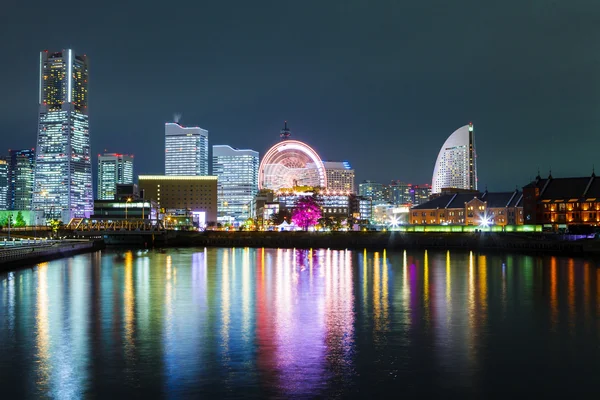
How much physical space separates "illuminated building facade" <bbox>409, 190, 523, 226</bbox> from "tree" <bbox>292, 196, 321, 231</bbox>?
2935 cm

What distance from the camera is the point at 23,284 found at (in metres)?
50.8

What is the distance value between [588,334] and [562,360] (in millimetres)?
5878

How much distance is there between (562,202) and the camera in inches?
4820

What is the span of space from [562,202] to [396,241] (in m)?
34.4

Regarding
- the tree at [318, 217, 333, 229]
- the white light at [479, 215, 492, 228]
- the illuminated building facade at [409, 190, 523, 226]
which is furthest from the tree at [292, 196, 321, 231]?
the white light at [479, 215, 492, 228]

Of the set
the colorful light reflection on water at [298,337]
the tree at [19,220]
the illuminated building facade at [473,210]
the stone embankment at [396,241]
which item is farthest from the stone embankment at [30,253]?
the tree at [19,220]

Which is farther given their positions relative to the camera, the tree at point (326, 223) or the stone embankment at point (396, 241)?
the tree at point (326, 223)

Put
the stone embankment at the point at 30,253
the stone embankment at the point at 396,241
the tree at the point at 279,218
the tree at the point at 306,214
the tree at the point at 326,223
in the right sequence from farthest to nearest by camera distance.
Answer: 1. the tree at the point at 279,218
2. the tree at the point at 326,223
3. the tree at the point at 306,214
4. the stone embankment at the point at 396,241
5. the stone embankment at the point at 30,253

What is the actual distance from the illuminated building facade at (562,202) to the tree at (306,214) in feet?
191

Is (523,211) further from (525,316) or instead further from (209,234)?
(525,316)

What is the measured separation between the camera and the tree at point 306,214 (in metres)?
169

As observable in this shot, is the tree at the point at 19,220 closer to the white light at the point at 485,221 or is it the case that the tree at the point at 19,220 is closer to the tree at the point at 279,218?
the tree at the point at 279,218

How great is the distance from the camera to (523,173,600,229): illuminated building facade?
118500mm

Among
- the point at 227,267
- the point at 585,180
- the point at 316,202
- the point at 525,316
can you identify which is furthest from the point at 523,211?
the point at 525,316
